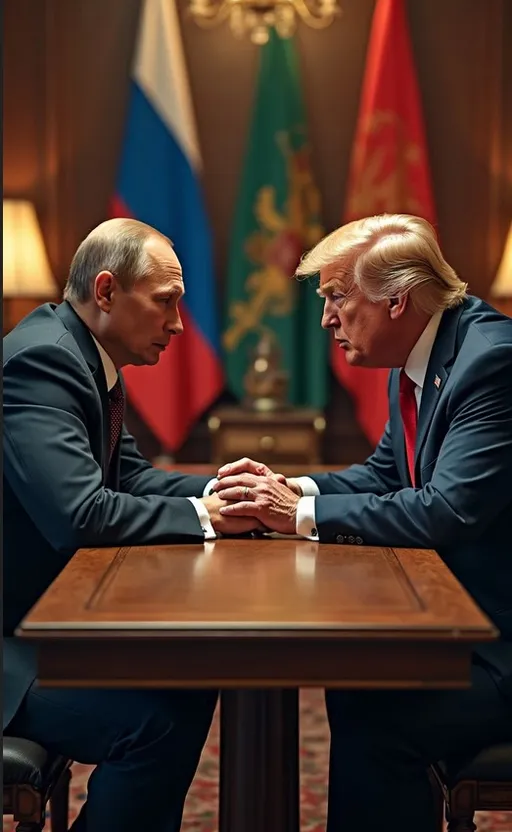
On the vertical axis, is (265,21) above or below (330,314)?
above

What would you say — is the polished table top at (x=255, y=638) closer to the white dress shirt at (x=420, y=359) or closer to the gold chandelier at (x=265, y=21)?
the white dress shirt at (x=420, y=359)

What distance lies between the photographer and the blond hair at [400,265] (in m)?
2.67

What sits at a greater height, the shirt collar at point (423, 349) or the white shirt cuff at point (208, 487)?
the shirt collar at point (423, 349)

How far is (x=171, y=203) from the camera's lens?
21.9 feet

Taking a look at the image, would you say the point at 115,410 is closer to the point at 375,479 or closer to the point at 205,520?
the point at 205,520

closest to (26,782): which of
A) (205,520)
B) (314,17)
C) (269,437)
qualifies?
(205,520)

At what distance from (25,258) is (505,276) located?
2506 millimetres

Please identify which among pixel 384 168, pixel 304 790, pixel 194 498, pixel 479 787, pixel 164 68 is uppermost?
pixel 164 68

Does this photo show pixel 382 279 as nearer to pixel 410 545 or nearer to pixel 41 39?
pixel 410 545

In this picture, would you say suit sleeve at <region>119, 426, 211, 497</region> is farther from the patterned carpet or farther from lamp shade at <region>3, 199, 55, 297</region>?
lamp shade at <region>3, 199, 55, 297</region>

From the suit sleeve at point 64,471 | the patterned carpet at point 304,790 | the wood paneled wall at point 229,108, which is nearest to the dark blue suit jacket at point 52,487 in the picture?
the suit sleeve at point 64,471

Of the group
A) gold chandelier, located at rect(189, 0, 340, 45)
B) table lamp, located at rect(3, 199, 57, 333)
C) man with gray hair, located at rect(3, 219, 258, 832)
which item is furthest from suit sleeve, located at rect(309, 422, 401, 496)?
gold chandelier, located at rect(189, 0, 340, 45)

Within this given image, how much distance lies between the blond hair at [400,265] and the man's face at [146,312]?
0.41 metres

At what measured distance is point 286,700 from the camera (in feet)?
7.04
